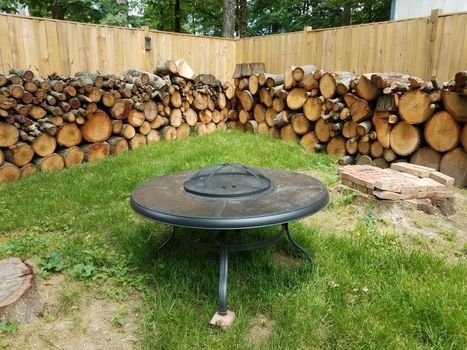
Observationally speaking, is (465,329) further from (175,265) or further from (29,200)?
(29,200)

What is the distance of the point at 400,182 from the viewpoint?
11.9 feet

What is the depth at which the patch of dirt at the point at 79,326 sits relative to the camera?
189 centimetres

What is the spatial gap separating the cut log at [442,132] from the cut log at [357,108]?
2.70ft

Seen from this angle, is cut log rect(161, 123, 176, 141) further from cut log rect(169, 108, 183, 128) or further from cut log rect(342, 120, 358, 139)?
cut log rect(342, 120, 358, 139)

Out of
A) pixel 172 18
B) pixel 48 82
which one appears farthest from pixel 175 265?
pixel 172 18

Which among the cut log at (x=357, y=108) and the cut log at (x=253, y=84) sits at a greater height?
the cut log at (x=253, y=84)

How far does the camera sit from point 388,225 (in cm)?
328

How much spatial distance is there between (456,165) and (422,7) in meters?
4.66

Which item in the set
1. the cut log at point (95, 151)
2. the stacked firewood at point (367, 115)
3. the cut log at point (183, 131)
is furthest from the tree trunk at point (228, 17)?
the cut log at point (95, 151)

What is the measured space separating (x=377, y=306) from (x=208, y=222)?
107 centimetres

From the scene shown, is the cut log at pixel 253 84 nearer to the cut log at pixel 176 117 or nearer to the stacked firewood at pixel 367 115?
the stacked firewood at pixel 367 115

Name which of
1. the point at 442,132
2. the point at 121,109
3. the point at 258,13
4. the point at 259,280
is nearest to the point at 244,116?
the point at 121,109

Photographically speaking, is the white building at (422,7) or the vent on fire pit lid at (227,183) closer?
the vent on fire pit lid at (227,183)

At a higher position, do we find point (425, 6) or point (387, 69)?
point (425, 6)
